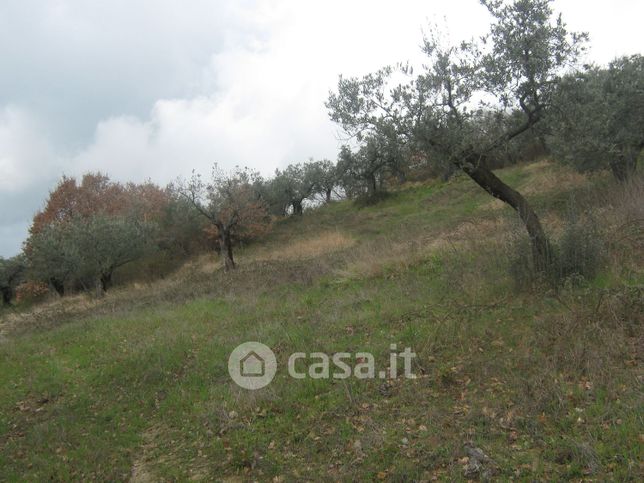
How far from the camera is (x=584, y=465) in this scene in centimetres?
382

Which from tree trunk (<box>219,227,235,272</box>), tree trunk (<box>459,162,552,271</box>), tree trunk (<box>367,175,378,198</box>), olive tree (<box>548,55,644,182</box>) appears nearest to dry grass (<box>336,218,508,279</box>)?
tree trunk (<box>459,162,552,271</box>)

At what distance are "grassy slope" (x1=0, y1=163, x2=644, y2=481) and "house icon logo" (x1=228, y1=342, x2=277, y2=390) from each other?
0.17m

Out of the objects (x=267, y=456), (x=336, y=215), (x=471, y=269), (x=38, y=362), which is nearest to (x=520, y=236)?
(x=471, y=269)

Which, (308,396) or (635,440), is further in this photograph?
(308,396)

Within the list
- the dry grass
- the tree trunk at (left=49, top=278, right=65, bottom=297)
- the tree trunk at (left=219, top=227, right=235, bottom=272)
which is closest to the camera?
the dry grass

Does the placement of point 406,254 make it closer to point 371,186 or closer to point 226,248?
point 226,248

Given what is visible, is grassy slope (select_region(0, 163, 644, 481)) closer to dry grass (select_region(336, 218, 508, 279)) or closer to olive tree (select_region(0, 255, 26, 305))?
dry grass (select_region(336, 218, 508, 279))

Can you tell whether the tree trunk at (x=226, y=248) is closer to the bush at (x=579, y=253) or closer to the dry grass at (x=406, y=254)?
the dry grass at (x=406, y=254)

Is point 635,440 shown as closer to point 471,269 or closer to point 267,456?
point 267,456

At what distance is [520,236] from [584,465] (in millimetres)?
5327

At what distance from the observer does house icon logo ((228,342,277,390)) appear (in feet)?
22.9

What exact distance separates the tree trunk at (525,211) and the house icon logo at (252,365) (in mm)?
4998

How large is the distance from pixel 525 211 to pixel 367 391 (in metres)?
5.11

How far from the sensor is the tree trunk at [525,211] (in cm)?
809
